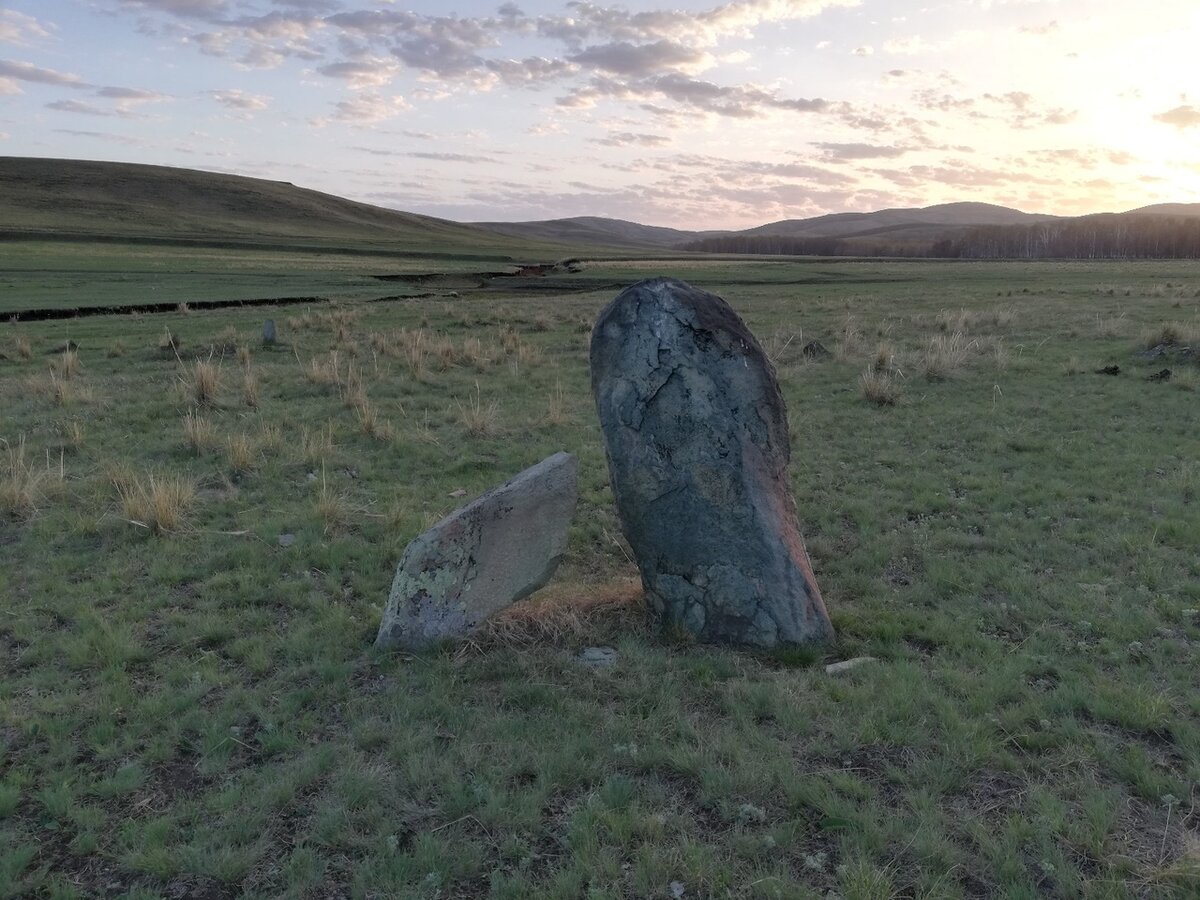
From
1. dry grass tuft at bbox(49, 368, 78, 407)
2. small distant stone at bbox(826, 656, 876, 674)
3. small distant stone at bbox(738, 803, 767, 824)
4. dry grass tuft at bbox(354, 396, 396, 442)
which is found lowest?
small distant stone at bbox(738, 803, 767, 824)

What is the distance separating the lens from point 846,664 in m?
5.34

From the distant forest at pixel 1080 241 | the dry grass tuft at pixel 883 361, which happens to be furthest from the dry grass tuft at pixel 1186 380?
the distant forest at pixel 1080 241

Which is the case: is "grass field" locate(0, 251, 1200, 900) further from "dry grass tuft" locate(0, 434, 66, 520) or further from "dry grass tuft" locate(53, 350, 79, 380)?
"dry grass tuft" locate(53, 350, 79, 380)

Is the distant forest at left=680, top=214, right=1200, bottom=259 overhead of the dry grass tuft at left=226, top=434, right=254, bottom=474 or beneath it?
overhead

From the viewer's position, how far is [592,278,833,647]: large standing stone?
5.70m

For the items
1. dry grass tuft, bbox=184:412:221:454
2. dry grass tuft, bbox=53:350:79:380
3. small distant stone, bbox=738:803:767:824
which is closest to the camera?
small distant stone, bbox=738:803:767:824

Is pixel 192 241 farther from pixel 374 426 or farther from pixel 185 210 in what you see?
pixel 374 426

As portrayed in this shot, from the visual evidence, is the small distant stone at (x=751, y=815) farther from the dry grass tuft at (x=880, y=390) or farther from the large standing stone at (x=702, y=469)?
the dry grass tuft at (x=880, y=390)

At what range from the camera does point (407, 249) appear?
308 ft

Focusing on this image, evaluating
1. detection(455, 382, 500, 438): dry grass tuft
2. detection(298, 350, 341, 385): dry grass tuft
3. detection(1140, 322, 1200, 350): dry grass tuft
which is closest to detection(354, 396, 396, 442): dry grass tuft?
detection(455, 382, 500, 438): dry grass tuft

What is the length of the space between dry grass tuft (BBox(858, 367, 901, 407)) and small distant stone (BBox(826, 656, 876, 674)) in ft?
29.0

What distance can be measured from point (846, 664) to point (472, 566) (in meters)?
2.63

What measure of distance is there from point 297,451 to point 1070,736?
8.91m

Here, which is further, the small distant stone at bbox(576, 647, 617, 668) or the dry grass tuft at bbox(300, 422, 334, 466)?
the dry grass tuft at bbox(300, 422, 334, 466)
